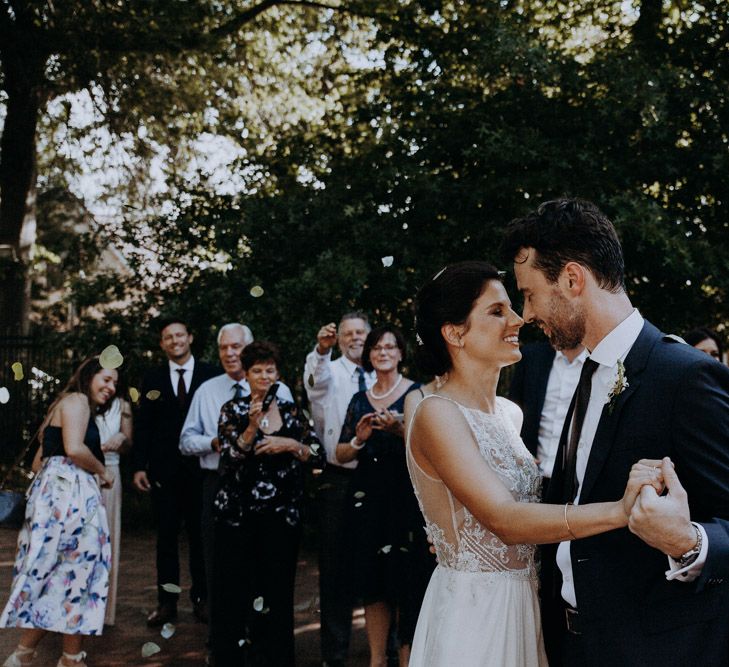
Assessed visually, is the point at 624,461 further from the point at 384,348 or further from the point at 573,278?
the point at 384,348

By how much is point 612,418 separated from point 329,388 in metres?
4.16

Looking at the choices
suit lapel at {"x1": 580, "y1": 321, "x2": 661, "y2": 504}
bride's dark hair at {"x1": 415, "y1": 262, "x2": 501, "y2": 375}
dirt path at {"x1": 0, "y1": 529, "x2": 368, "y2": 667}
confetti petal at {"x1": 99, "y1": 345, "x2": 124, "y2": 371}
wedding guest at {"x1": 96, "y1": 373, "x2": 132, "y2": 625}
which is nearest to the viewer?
suit lapel at {"x1": 580, "y1": 321, "x2": 661, "y2": 504}

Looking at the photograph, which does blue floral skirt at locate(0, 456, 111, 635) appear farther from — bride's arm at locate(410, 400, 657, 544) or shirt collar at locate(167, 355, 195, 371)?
bride's arm at locate(410, 400, 657, 544)

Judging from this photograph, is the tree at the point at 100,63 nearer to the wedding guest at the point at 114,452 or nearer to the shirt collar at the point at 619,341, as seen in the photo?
the wedding guest at the point at 114,452

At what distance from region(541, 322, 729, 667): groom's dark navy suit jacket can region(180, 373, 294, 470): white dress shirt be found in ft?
15.4

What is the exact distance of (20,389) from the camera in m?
14.6

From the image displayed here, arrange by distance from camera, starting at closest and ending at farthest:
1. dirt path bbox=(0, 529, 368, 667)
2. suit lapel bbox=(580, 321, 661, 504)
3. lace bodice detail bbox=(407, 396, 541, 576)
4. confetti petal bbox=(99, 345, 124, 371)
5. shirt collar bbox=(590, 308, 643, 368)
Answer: suit lapel bbox=(580, 321, 661, 504) < shirt collar bbox=(590, 308, 643, 368) < lace bodice detail bbox=(407, 396, 541, 576) < confetti petal bbox=(99, 345, 124, 371) < dirt path bbox=(0, 529, 368, 667)

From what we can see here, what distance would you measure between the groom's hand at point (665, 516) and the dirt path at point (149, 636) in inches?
178

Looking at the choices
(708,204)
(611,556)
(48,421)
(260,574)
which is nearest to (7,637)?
(48,421)

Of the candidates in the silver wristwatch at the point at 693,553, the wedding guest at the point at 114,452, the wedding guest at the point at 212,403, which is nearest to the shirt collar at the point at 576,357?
the wedding guest at the point at 212,403

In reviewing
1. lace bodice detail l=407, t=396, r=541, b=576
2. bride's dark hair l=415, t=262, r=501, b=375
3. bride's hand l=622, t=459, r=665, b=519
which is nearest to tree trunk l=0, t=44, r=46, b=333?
bride's dark hair l=415, t=262, r=501, b=375

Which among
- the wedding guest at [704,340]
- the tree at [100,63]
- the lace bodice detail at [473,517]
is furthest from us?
the tree at [100,63]

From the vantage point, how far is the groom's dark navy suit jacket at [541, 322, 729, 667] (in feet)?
6.79

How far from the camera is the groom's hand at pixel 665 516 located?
1.91m
